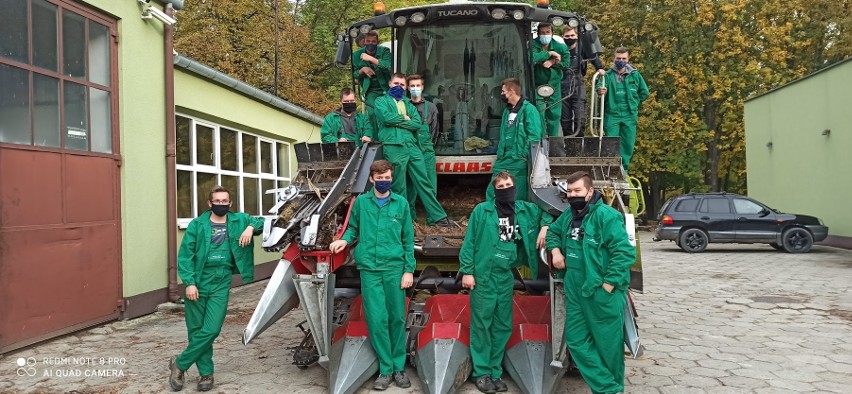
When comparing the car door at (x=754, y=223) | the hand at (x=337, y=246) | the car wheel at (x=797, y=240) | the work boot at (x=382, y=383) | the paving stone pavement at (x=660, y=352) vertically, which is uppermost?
the hand at (x=337, y=246)

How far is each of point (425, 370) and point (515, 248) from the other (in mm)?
1192

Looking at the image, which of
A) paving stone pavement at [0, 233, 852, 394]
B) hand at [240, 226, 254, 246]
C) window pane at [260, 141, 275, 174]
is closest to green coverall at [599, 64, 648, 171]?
paving stone pavement at [0, 233, 852, 394]

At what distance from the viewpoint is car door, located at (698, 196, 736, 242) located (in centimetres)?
1711

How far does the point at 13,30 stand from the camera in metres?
6.43

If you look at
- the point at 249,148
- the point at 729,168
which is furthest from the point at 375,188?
the point at 729,168

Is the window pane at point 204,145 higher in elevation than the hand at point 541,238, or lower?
higher

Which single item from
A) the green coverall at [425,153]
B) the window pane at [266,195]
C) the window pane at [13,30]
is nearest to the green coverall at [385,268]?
the green coverall at [425,153]

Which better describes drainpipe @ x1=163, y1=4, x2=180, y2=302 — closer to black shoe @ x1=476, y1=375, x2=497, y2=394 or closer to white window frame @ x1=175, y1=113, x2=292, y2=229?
white window frame @ x1=175, y1=113, x2=292, y2=229

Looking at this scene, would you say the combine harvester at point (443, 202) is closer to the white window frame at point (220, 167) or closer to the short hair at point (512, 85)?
the short hair at point (512, 85)

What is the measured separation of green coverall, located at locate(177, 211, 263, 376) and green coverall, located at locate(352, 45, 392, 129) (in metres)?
2.58

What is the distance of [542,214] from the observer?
5410 mm

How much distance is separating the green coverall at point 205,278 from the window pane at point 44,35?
312 cm

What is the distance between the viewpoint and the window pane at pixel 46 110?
264 inches

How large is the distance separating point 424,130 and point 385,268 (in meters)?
2.02
